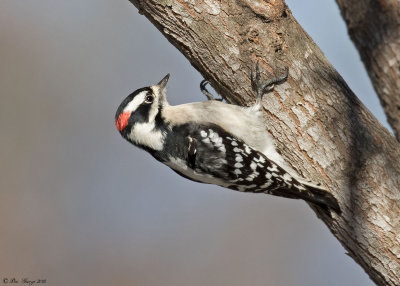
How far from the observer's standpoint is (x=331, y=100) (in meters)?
3.97

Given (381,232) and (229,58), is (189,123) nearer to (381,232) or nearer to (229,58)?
(229,58)

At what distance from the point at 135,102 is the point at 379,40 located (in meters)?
2.05

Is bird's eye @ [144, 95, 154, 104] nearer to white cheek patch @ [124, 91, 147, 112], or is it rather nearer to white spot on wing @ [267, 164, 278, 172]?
white cheek patch @ [124, 91, 147, 112]

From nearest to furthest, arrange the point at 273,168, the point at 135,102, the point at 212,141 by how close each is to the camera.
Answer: the point at 273,168
the point at 212,141
the point at 135,102

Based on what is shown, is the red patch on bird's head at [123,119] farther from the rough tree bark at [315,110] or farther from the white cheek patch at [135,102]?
the rough tree bark at [315,110]

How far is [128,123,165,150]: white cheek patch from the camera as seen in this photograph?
15.2 ft

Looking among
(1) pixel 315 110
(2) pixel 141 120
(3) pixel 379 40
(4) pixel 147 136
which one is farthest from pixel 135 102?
(3) pixel 379 40

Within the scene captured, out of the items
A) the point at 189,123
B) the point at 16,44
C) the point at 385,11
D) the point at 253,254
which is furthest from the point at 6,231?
the point at 385,11

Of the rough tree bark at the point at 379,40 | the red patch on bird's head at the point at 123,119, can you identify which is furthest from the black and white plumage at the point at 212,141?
the rough tree bark at the point at 379,40

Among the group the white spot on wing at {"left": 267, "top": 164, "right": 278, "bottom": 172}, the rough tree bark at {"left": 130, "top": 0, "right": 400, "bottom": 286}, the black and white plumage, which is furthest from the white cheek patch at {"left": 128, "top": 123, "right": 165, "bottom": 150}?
the white spot on wing at {"left": 267, "top": 164, "right": 278, "bottom": 172}

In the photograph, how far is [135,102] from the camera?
4.60m

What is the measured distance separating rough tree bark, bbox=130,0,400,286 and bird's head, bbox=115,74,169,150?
783 millimetres

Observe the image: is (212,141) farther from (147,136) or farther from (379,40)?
(379,40)

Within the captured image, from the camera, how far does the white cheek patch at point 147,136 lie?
15.2ft
